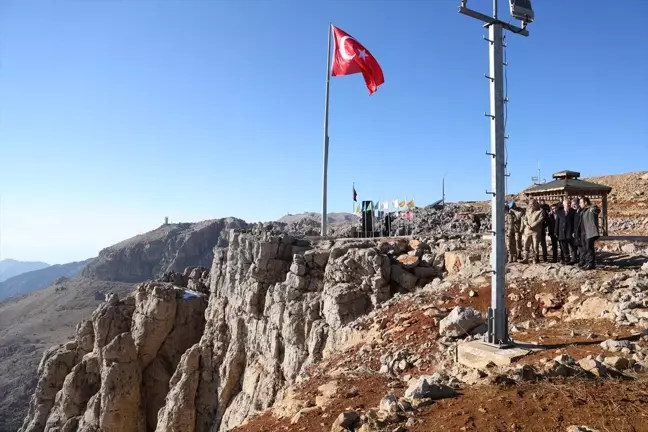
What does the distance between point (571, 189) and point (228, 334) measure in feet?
58.6

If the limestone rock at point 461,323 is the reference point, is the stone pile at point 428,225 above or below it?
above

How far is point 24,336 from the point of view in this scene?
81.4 metres

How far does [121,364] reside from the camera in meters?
26.5

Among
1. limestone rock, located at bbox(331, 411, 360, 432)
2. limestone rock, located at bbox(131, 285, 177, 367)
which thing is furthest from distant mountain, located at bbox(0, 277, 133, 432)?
limestone rock, located at bbox(331, 411, 360, 432)

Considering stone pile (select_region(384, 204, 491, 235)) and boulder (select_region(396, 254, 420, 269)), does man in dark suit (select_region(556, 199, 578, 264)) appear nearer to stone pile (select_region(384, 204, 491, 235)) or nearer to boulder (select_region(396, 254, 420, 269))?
boulder (select_region(396, 254, 420, 269))

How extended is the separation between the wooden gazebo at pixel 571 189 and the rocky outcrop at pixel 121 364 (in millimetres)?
21470

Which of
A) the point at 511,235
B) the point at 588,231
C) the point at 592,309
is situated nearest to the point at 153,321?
the point at 511,235

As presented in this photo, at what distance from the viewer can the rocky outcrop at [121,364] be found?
25953 mm

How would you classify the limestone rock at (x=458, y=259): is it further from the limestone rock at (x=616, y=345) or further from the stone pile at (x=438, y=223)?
the limestone rock at (x=616, y=345)

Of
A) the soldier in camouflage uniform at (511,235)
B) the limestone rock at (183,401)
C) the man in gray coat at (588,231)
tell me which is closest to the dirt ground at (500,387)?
the man in gray coat at (588,231)

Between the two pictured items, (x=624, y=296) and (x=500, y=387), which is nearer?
(x=500, y=387)

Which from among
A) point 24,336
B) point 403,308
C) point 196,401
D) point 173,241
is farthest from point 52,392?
point 173,241

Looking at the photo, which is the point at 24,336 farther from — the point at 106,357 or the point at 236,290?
the point at 236,290

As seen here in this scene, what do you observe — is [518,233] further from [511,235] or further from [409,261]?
[409,261]
